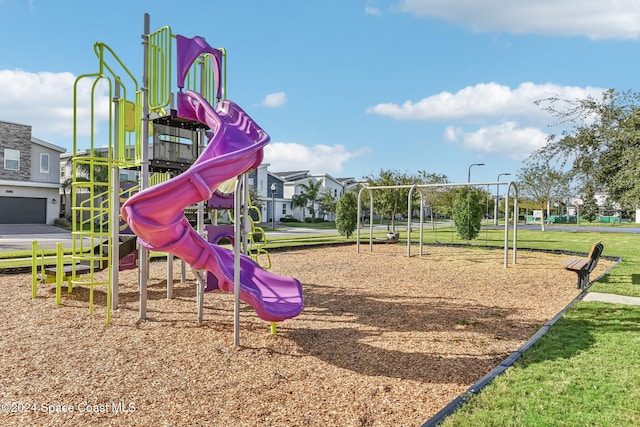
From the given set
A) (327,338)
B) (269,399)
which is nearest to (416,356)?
(327,338)

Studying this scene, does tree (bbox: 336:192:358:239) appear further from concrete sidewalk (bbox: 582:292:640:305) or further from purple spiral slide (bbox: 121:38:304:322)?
purple spiral slide (bbox: 121:38:304:322)

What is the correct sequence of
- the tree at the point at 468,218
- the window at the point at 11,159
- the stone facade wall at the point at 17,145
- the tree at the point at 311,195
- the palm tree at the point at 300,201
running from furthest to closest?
the tree at the point at 311,195 → the palm tree at the point at 300,201 → the window at the point at 11,159 → the stone facade wall at the point at 17,145 → the tree at the point at 468,218

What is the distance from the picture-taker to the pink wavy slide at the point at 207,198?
4.92 metres

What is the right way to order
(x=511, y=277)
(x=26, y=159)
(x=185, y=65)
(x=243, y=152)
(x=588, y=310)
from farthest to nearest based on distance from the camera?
1. (x=26, y=159)
2. (x=511, y=277)
3. (x=588, y=310)
4. (x=185, y=65)
5. (x=243, y=152)

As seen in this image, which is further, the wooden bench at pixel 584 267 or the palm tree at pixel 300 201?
the palm tree at pixel 300 201

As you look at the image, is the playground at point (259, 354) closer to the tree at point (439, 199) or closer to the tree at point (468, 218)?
the tree at point (468, 218)

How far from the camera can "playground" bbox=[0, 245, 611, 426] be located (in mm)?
3832

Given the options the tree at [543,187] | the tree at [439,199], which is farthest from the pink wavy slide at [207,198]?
the tree at [543,187]

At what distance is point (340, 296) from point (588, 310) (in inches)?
174

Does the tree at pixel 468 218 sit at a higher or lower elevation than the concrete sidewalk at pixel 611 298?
higher

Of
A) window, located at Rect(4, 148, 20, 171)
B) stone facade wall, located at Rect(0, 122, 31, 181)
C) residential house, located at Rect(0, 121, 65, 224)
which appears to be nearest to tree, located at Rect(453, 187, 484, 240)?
residential house, located at Rect(0, 121, 65, 224)

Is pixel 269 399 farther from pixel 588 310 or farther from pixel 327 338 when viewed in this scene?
pixel 588 310

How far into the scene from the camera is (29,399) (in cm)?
400

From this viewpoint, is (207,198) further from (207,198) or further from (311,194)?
(311,194)
